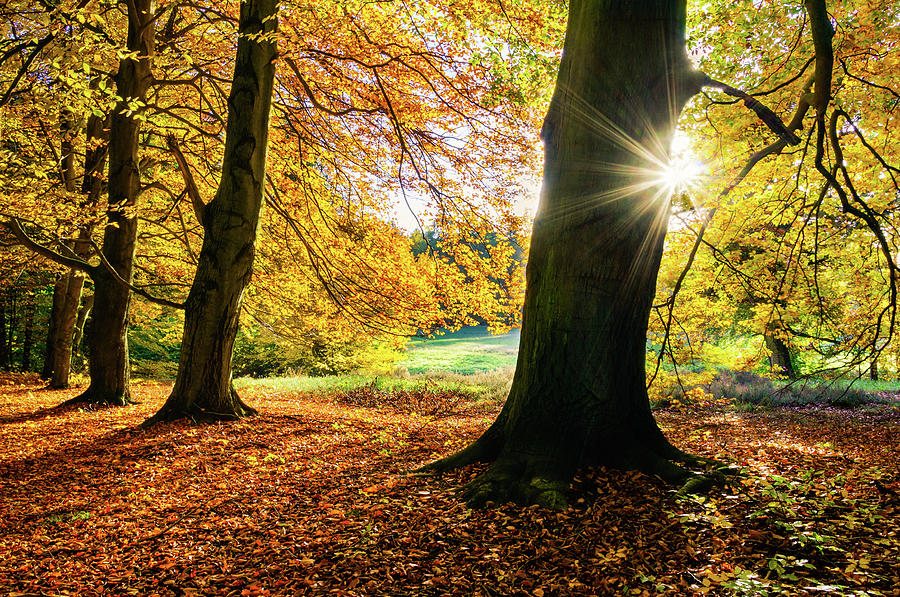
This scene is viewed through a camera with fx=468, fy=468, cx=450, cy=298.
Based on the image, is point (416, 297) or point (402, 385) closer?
point (416, 297)

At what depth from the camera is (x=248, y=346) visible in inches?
816

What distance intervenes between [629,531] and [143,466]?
4.53 meters

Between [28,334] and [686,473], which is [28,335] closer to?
[28,334]

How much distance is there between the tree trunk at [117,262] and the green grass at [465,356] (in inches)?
573

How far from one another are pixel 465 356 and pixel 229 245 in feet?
93.8

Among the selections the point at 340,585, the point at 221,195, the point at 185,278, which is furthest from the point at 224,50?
the point at 340,585

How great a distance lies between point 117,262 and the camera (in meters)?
8.29

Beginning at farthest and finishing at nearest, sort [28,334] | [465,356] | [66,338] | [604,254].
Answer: [465,356] → [28,334] → [66,338] → [604,254]

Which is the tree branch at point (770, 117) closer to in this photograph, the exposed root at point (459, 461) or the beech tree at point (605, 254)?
the beech tree at point (605, 254)

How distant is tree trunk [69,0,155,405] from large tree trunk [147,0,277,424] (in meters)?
2.85

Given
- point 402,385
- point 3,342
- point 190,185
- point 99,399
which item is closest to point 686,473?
point 190,185

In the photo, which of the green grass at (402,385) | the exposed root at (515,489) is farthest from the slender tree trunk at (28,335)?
the exposed root at (515,489)

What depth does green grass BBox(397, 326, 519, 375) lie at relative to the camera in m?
27.0

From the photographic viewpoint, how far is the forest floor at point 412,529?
7.84ft
